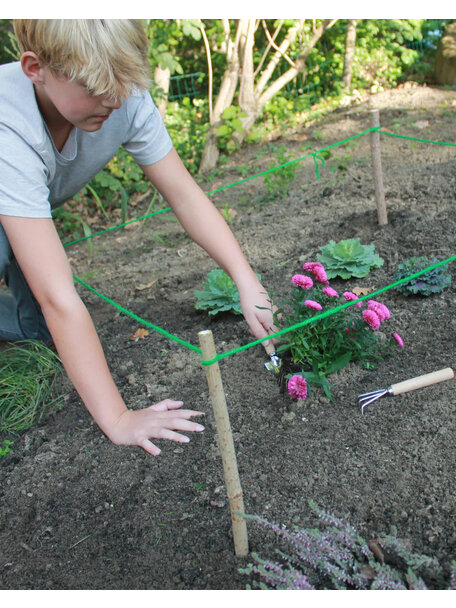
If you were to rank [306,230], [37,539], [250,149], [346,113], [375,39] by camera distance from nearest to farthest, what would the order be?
[37,539], [306,230], [250,149], [346,113], [375,39]

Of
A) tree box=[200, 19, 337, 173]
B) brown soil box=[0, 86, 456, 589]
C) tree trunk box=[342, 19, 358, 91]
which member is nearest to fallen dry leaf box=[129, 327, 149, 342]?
brown soil box=[0, 86, 456, 589]

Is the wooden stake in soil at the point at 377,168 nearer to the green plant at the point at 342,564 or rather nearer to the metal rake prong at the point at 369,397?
the metal rake prong at the point at 369,397

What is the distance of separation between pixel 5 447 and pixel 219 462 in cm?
88

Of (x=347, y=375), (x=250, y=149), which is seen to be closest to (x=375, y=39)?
(x=250, y=149)

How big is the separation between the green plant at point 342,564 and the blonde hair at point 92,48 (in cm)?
119

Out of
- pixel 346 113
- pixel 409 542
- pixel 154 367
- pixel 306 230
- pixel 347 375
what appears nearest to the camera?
pixel 409 542

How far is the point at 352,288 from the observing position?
2.68 meters

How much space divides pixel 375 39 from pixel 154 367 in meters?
6.32

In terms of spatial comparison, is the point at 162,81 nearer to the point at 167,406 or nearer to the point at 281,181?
the point at 281,181

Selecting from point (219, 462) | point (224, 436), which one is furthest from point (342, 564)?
point (219, 462)

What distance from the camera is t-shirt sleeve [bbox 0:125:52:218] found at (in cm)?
161

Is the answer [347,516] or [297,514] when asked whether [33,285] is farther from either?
[347,516]

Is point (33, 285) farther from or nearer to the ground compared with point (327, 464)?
farther from the ground

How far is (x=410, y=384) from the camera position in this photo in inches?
75.5
